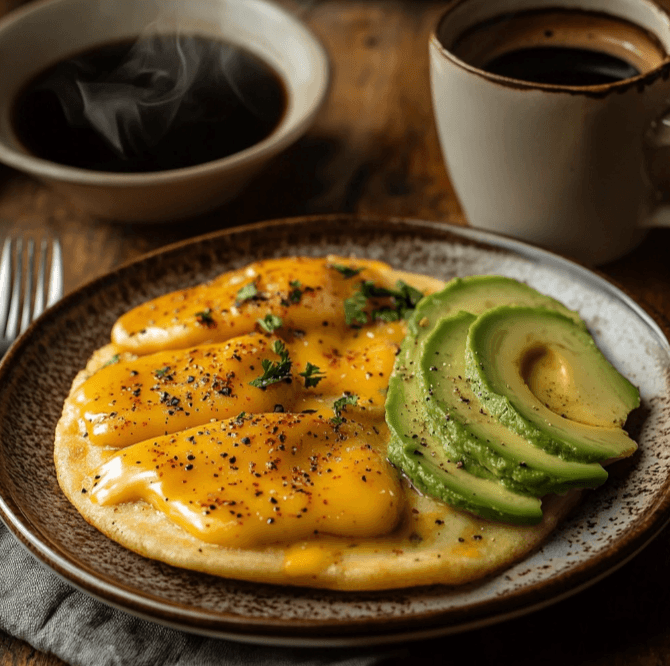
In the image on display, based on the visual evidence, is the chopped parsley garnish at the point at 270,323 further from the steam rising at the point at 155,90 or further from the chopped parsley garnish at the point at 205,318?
the steam rising at the point at 155,90

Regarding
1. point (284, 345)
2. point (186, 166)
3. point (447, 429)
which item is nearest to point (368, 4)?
point (186, 166)

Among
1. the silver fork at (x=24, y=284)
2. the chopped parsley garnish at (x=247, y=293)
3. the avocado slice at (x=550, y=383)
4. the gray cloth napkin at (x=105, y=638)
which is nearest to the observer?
the gray cloth napkin at (x=105, y=638)

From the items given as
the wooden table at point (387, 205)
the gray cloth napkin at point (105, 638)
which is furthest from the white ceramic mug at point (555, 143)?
the gray cloth napkin at point (105, 638)

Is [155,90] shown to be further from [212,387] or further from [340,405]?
[340,405]

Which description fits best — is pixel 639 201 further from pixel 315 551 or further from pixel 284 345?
pixel 315 551

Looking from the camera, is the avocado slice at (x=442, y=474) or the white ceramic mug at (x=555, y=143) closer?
the avocado slice at (x=442, y=474)

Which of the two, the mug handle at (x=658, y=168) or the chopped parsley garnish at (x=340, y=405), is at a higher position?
the mug handle at (x=658, y=168)

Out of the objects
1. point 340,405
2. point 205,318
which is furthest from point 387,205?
point 340,405
